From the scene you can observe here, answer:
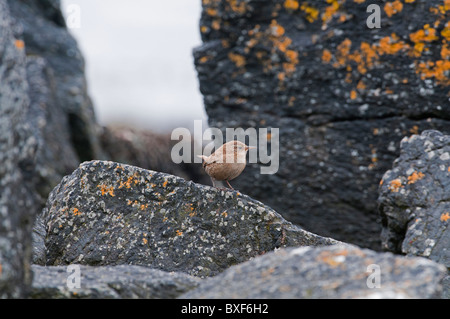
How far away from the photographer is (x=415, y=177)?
286 inches

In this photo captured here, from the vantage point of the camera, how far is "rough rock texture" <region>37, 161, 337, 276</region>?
20.1 feet

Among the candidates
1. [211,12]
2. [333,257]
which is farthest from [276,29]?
[333,257]

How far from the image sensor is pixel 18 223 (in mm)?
4086

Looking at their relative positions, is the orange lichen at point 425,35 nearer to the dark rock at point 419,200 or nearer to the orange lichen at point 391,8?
the orange lichen at point 391,8

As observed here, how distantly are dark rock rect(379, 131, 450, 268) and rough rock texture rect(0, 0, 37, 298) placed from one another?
4330mm

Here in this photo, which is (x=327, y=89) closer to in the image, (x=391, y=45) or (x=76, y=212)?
(x=391, y=45)

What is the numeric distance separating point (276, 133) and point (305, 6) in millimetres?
2152

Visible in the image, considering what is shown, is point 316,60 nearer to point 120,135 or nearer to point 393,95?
point 393,95

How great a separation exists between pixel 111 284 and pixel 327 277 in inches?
67.2

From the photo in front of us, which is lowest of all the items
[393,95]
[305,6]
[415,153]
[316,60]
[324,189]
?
[324,189]

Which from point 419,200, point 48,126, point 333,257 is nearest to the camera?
point 333,257

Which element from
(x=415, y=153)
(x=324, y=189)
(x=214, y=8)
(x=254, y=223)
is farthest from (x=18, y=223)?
(x=214, y=8)

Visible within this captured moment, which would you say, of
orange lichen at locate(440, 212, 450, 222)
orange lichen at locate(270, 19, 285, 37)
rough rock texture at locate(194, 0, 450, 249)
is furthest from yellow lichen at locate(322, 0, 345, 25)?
orange lichen at locate(440, 212, 450, 222)

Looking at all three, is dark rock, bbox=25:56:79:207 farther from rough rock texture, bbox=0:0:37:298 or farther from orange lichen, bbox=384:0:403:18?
rough rock texture, bbox=0:0:37:298
